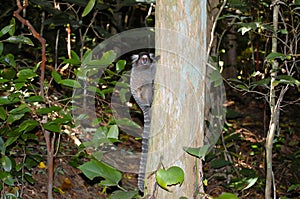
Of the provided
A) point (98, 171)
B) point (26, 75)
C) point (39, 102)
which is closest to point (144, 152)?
point (98, 171)

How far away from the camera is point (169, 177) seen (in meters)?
2.11

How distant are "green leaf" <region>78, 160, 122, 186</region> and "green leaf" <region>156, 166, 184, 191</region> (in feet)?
1.12

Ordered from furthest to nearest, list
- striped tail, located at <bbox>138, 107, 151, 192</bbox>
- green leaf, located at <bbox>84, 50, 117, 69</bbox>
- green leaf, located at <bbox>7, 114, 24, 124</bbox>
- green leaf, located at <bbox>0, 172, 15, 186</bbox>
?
green leaf, located at <bbox>0, 172, 15, 186</bbox> → green leaf, located at <bbox>7, 114, 24, 124</bbox> → green leaf, located at <bbox>84, 50, 117, 69</bbox> → striped tail, located at <bbox>138, 107, 151, 192</bbox>

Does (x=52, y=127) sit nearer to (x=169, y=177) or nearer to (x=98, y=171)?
(x=98, y=171)

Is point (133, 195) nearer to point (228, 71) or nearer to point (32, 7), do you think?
point (32, 7)

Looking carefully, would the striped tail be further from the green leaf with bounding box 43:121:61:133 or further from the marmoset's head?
the green leaf with bounding box 43:121:61:133

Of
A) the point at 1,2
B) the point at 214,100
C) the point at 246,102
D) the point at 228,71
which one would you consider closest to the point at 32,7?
the point at 1,2

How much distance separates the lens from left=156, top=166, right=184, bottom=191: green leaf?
6.89 ft

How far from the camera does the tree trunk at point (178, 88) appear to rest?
2.21m

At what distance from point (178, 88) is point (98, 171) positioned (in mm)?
564

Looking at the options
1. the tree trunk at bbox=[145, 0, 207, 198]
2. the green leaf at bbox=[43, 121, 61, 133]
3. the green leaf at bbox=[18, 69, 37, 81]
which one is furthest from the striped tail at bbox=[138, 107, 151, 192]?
the green leaf at bbox=[18, 69, 37, 81]

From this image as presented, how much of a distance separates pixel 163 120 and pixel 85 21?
3339 mm

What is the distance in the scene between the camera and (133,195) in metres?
2.42

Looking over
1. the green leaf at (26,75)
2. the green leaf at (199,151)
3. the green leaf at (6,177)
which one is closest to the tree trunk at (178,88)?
the green leaf at (199,151)
